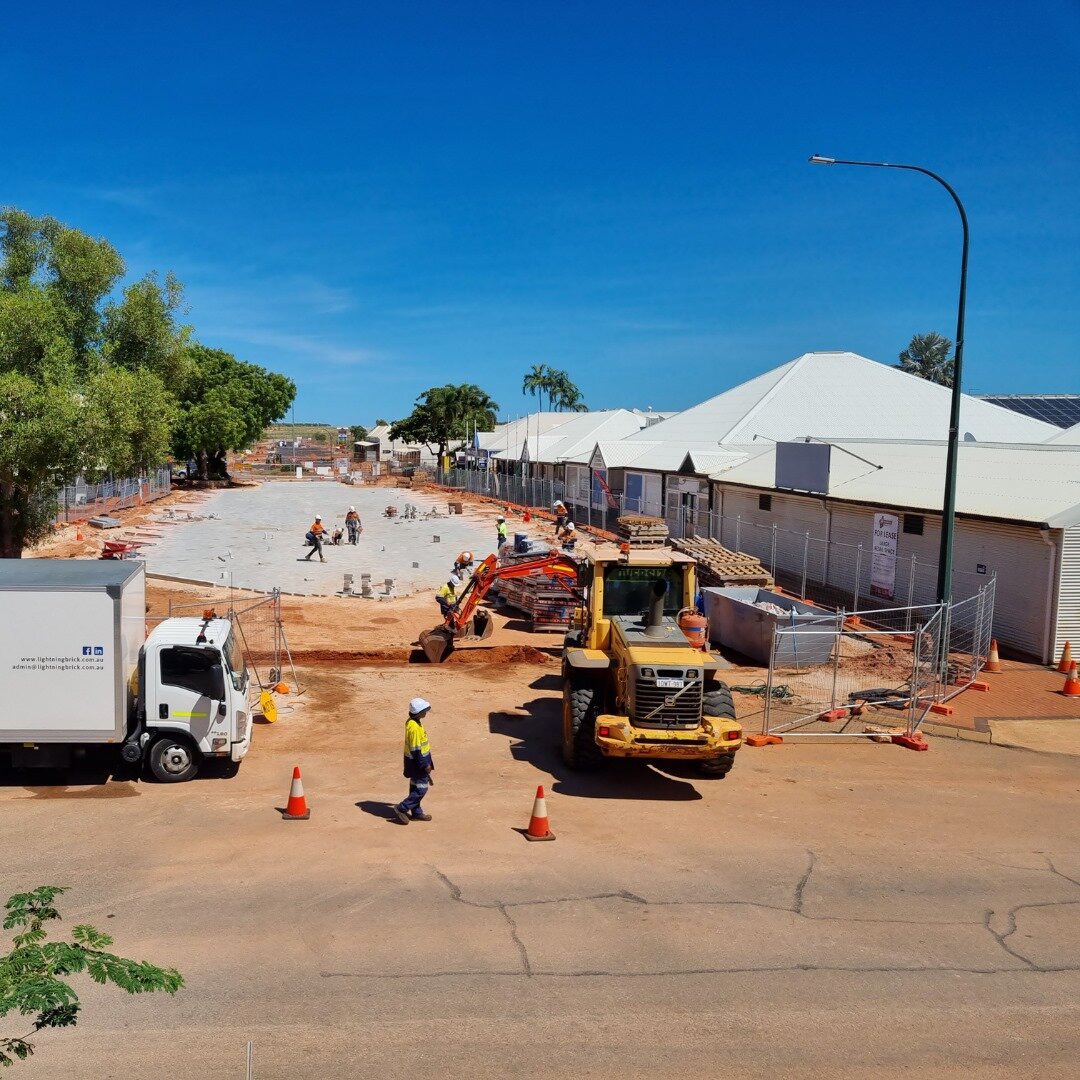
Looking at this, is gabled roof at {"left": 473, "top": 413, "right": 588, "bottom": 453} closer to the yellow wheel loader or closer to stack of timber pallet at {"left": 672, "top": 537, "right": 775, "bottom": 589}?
stack of timber pallet at {"left": 672, "top": 537, "right": 775, "bottom": 589}

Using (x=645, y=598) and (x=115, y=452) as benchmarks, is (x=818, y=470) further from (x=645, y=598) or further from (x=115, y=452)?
(x=115, y=452)

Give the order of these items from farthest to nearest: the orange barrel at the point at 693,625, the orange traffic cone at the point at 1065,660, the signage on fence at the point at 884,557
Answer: the signage on fence at the point at 884,557, the orange traffic cone at the point at 1065,660, the orange barrel at the point at 693,625

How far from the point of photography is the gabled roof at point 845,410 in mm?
40781

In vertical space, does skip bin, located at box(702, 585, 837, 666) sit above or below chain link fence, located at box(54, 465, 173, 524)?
below

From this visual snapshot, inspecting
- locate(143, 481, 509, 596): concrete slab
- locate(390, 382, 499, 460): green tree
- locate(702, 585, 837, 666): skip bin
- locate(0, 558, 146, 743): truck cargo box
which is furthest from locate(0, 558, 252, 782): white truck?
locate(390, 382, 499, 460): green tree

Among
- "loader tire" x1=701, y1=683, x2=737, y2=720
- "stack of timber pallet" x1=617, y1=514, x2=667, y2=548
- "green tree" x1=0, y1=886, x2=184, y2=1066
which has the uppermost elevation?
"stack of timber pallet" x1=617, y1=514, x2=667, y2=548

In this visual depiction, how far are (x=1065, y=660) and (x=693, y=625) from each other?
28.9ft

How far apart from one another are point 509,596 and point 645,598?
1181 centimetres

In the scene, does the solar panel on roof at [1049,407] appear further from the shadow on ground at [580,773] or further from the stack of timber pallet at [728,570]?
the shadow on ground at [580,773]

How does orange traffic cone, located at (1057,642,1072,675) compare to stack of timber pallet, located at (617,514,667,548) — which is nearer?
orange traffic cone, located at (1057,642,1072,675)

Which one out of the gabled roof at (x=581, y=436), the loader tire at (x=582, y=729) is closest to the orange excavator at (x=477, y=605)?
the loader tire at (x=582, y=729)

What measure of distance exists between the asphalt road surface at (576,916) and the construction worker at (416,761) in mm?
242

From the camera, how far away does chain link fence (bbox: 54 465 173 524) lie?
43.3 m

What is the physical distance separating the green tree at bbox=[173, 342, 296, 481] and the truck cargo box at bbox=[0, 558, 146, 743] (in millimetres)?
57468
